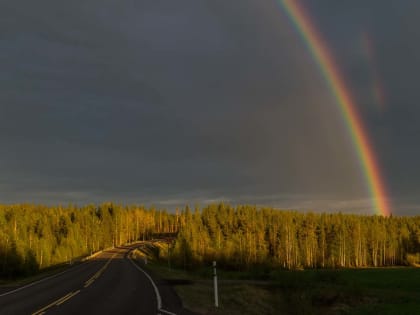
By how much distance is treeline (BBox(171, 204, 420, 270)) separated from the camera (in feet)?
389

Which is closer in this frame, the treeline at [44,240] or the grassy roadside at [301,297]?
the grassy roadside at [301,297]

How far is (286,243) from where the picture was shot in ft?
418

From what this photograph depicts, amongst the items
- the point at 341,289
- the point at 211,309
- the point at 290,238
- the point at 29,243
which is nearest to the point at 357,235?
the point at 290,238

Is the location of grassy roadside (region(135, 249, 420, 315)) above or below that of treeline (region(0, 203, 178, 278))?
above

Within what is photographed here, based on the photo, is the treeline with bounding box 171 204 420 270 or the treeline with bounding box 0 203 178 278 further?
the treeline with bounding box 171 204 420 270

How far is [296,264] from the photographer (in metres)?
124

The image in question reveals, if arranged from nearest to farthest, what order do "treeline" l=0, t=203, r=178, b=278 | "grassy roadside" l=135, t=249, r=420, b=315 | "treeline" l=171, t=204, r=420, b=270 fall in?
"grassy roadside" l=135, t=249, r=420, b=315 → "treeline" l=0, t=203, r=178, b=278 → "treeline" l=171, t=204, r=420, b=270

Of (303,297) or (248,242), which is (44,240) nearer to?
(248,242)

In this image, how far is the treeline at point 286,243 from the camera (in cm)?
11850

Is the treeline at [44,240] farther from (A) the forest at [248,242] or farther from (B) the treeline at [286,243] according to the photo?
(B) the treeline at [286,243]

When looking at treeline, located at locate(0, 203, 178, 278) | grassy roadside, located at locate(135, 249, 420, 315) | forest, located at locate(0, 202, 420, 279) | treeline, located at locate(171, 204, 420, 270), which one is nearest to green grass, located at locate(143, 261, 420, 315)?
grassy roadside, located at locate(135, 249, 420, 315)

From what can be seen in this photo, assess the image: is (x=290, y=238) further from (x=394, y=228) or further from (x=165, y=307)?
(x=165, y=307)

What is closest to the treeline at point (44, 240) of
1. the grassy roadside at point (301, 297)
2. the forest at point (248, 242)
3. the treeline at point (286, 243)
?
the forest at point (248, 242)

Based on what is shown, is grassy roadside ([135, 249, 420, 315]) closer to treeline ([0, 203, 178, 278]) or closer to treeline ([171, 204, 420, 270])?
treeline ([0, 203, 178, 278])
